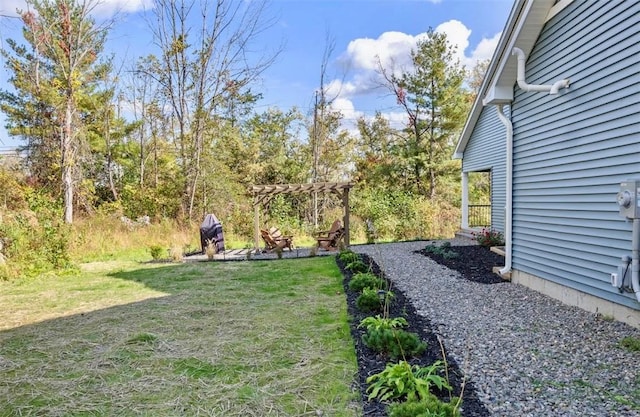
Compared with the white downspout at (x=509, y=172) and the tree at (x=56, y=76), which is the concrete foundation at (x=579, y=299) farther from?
the tree at (x=56, y=76)

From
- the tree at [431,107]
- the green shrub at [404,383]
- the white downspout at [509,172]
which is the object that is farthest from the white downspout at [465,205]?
the green shrub at [404,383]

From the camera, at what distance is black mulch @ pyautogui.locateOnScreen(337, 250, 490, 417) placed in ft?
7.14

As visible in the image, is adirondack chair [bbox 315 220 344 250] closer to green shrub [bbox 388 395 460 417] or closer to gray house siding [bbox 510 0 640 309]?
gray house siding [bbox 510 0 640 309]

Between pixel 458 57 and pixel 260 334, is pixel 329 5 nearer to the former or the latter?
pixel 458 57

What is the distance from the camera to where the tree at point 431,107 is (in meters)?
15.9

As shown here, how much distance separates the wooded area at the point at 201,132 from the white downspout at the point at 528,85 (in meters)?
8.02

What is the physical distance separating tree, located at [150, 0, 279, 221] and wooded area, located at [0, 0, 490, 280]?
0.14ft

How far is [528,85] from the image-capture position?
4.61 m

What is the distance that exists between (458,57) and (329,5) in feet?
22.9

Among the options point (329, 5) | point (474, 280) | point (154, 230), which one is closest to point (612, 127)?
point (474, 280)

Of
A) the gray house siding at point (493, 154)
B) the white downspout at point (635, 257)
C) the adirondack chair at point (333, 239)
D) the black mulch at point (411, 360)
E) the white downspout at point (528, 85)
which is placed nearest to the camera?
the black mulch at point (411, 360)

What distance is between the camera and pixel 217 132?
15.4 metres

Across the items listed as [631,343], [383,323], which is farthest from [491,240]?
[383,323]

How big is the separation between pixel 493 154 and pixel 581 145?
6166mm
